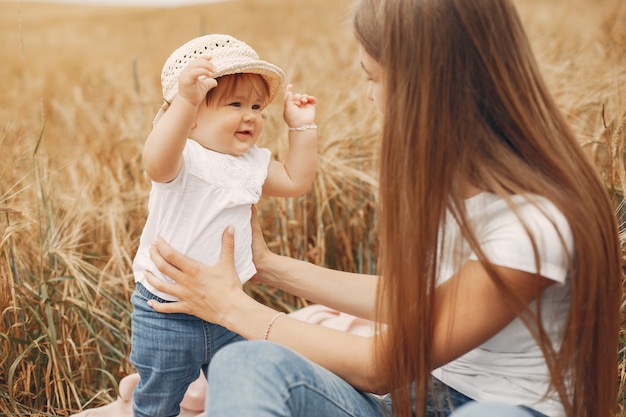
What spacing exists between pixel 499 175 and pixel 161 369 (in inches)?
32.5

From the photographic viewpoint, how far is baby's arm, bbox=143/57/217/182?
1341 millimetres

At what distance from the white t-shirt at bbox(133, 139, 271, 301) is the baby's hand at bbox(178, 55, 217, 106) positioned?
0.44 ft

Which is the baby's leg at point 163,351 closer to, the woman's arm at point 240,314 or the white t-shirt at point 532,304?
the woman's arm at point 240,314

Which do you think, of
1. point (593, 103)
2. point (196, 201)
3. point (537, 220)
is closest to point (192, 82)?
point (196, 201)

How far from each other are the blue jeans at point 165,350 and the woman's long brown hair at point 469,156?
0.47 meters

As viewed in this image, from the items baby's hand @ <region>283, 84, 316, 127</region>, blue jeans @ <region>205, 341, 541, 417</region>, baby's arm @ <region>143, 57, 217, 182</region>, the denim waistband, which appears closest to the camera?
blue jeans @ <region>205, 341, 541, 417</region>

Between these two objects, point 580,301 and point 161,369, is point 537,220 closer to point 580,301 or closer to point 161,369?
point 580,301

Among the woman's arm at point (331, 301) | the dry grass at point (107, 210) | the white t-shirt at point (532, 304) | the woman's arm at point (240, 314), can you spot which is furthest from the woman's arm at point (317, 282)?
the dry grass at point (107, 210)

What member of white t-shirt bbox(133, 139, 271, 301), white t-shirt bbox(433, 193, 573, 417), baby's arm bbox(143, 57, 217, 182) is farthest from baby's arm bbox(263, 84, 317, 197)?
white t-shirt bbox(433, 193, 573, 417)

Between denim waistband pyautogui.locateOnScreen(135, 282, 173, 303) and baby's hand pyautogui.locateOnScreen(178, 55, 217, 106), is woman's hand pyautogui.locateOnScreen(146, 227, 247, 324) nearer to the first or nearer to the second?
denim waistband pyautogui.locateOnScreen(135, 282, 173, 303)

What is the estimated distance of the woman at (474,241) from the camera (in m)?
1.18

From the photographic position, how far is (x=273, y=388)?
119cm

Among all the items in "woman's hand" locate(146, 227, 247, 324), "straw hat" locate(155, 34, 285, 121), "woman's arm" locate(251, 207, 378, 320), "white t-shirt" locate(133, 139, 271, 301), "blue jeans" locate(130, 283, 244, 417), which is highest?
"straw hat" locate(155, 34, 285, 121)

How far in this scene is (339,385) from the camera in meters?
1.32
